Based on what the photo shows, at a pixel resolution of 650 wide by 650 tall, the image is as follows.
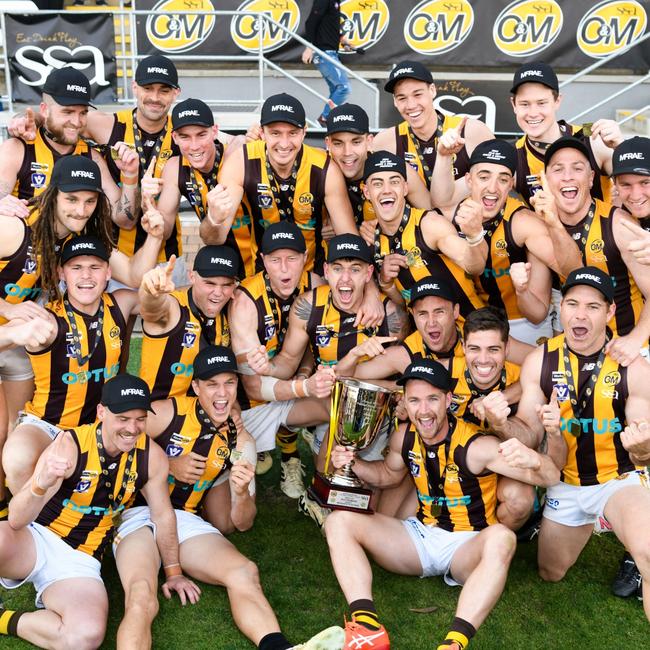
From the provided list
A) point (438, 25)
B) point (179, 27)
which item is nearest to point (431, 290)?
point (438, 25)

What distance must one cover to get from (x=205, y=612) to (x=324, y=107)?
8.91m

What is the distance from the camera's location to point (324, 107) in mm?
12930

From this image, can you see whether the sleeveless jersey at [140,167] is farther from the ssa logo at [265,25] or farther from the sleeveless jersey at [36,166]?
the ssa logo at [265,25]

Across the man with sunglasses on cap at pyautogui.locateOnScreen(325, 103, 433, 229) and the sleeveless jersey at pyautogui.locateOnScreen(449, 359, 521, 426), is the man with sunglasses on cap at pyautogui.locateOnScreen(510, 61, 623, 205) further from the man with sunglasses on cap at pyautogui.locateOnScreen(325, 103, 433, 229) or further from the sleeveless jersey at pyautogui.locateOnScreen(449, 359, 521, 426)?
the sleeveless jersey at pyautogui.locateOnScreen(449, 359, 521, 426)

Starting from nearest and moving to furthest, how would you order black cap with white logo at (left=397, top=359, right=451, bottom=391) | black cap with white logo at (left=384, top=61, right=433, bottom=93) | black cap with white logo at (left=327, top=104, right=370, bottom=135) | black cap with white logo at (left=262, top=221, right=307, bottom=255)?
black cap with white logo at (left=397, top=359, right=451, bottom=391) < black cap with white logo at (left=262, top=221, right=307, bottom=255) < black cap with white logo at (left=327, top=104, right=370, bottom=135) < black cap with white logo at (left=384, top=61, right=433, bottom=93)

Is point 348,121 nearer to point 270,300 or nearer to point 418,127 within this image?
point 418,127

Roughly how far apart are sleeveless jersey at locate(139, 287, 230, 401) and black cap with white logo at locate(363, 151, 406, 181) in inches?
61.6

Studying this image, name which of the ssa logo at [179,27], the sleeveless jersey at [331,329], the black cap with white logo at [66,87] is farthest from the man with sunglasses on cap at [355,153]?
the ssa logo at [179,27]

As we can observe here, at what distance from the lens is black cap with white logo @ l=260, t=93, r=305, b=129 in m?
6.27

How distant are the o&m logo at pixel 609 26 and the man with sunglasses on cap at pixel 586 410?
8848 millimetres

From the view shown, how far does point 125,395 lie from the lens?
5.24 metres

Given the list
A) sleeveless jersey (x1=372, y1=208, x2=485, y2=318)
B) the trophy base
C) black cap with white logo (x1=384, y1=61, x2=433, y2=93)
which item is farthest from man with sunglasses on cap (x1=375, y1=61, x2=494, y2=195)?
the trophy base

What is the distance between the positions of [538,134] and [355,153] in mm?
1288

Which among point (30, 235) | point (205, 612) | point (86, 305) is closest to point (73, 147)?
point (30, 235)
